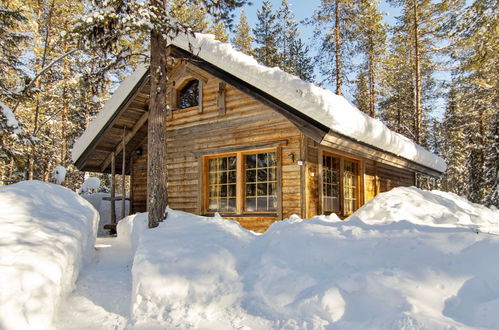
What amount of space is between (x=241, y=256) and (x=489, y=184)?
53.8 feet

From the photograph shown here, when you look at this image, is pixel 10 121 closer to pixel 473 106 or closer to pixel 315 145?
pixel 315 145

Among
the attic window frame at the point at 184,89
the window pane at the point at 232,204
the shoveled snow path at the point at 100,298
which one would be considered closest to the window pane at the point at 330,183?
the window pane at the point at 232,204

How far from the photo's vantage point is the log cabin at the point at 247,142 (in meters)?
7.02

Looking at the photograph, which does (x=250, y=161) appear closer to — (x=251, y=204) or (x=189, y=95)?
(x=251, y=204)

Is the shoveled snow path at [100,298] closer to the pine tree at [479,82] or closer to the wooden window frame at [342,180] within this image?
the wooden window frame at [342,180]

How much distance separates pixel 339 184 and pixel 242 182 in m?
2.69

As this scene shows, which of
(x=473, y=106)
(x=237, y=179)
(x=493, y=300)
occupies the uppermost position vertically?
(x=473, y=106)

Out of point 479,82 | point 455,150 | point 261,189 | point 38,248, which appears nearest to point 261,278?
point 38,248

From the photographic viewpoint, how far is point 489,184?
15594 mm

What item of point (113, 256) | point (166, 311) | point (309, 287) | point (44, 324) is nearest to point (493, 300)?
point (309, 287)

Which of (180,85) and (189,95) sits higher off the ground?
(180,85)

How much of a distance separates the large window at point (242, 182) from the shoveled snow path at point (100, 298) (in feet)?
10.9

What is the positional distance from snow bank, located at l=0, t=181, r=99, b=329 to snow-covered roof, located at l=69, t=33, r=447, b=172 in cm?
383

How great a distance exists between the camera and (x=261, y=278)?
11.2 ft
